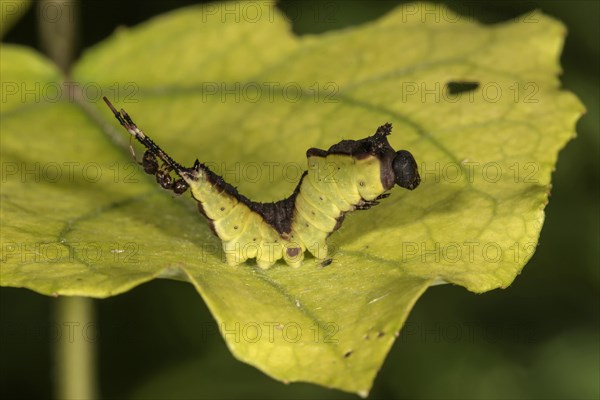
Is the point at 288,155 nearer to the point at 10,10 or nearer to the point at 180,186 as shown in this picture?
the point at 180,186

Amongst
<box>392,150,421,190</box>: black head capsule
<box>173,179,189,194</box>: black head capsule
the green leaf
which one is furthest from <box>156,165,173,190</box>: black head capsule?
the green leaf

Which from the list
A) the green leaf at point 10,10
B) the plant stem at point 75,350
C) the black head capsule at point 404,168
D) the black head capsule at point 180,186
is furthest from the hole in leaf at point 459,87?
the green leaf at point 10,10

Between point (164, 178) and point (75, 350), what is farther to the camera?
point (75, 350)

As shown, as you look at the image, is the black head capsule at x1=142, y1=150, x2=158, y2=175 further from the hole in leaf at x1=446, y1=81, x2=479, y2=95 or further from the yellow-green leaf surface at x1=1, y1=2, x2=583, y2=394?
the hole in leaf at x1=446, y1=81, x2=479, y2=95

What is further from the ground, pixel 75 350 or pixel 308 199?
pixel 308 199

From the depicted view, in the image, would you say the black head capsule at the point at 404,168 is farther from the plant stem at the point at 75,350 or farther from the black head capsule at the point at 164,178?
the plant stem at the point at 75,350

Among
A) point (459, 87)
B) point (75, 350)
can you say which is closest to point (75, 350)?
point (75, 350)
